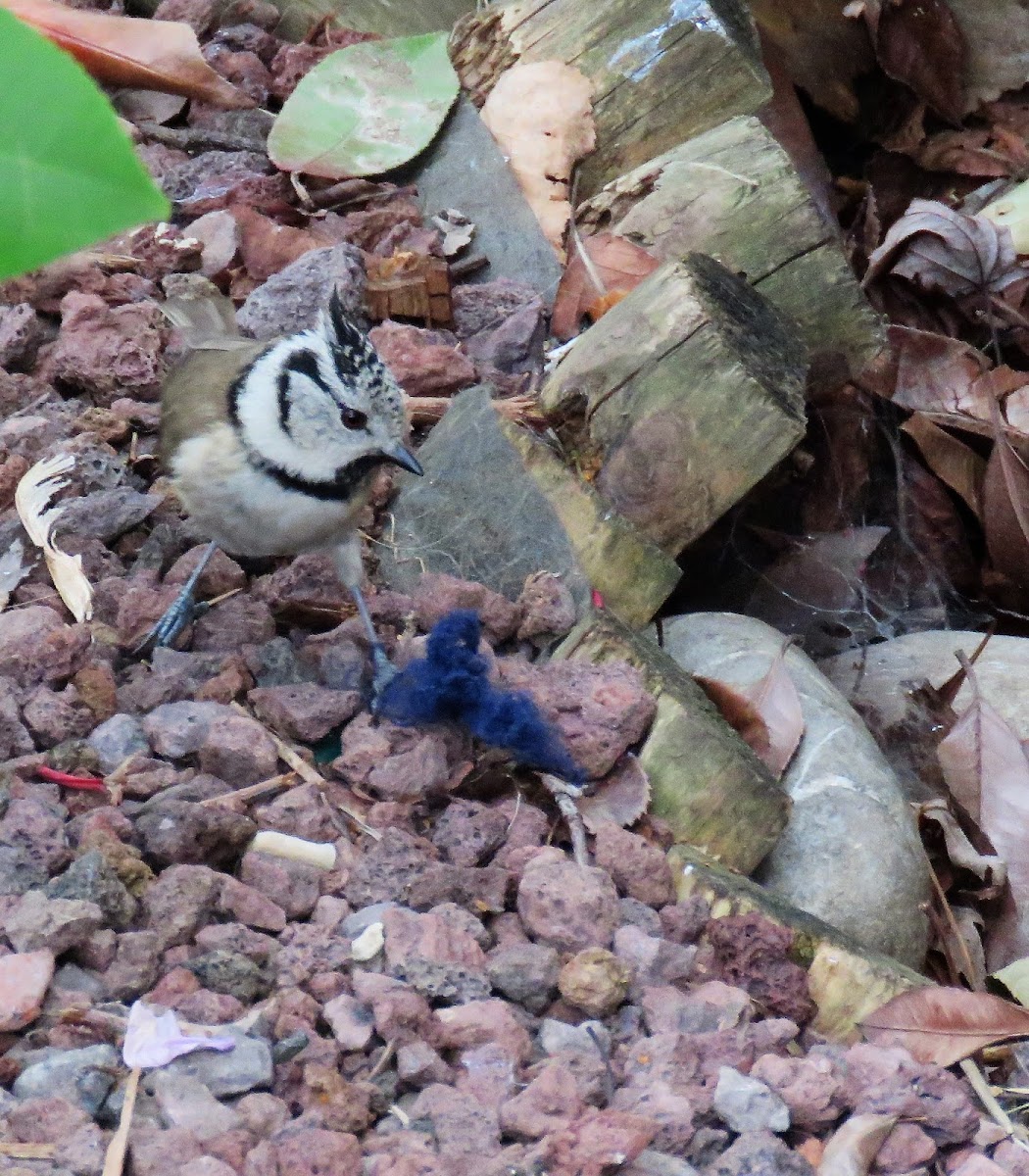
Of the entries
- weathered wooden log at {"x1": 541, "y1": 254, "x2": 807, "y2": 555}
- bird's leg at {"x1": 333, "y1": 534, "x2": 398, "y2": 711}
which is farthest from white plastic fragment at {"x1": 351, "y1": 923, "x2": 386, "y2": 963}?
weathered wooden log at {"x1": 541, "y1": 254, "x2": 807, "y2": 555}

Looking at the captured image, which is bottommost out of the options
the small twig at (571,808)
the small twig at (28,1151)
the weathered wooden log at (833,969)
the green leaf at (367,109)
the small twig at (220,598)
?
the weathered wooden log at (833,969)

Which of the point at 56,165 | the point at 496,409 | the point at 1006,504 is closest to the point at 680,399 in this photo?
the point at 496,409

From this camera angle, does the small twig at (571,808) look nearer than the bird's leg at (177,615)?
Yes

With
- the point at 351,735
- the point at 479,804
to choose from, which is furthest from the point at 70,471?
the point at 479,804

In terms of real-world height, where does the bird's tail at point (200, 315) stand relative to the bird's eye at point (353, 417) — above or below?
above

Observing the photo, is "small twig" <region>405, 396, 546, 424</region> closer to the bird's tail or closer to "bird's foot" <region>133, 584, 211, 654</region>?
the bird's tail

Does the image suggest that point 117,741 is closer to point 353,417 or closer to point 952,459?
point 353,417

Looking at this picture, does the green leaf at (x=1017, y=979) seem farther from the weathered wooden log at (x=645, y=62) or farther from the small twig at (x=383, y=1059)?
the weathered wooden log at (x=645, y=62)

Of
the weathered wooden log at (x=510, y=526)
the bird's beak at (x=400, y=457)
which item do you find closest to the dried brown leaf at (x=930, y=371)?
the weathered wooden log at (x=510, y=526)
